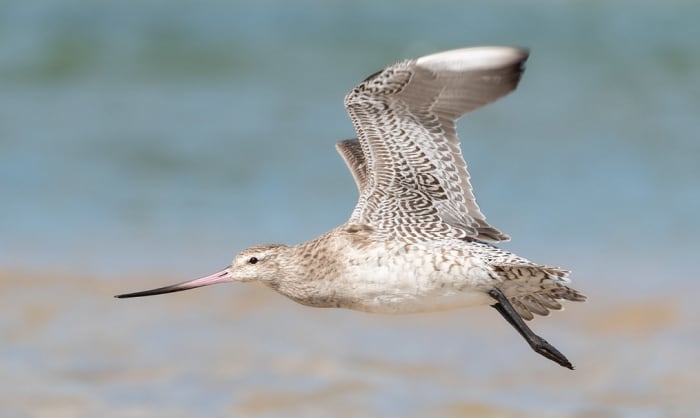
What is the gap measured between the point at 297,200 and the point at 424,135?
4815 millimetres

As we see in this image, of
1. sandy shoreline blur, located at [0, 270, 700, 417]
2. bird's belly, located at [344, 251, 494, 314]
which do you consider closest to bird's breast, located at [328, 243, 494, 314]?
bird's belly, located at [344, 251, 494, 314]

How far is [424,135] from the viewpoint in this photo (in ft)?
19.3

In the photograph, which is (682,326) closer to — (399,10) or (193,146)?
(193,146)

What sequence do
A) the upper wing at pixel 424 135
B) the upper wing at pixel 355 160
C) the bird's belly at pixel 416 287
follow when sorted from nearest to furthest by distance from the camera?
the bird's belly at pixel 416 287
the upper wing at pixel 424 135
the upper wing at pixel 355 160

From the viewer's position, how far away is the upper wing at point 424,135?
18.6 ft

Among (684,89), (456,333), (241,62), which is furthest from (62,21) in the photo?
(456,333)

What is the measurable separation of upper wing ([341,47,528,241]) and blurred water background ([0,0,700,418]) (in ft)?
4.13

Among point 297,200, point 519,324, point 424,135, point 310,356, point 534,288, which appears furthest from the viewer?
point 297,200

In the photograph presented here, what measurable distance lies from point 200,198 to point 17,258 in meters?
2.19

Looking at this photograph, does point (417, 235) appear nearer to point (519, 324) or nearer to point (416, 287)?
point (416, 287)

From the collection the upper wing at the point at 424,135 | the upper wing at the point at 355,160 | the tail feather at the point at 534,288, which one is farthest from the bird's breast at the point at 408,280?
the upper wing at the point at 355,160

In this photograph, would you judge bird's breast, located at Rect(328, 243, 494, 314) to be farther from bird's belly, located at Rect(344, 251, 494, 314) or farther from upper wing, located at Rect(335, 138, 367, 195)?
upper wing, located at Rect(335, 138, 367, 195)

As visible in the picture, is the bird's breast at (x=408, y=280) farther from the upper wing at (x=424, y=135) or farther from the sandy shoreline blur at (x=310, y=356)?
the sandy shoreline blur at (x=310, y=356)

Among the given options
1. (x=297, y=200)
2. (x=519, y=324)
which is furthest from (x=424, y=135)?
(x=297, y=200)
